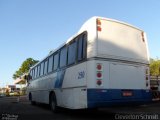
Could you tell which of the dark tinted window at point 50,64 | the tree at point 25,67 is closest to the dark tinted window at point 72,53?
the dark tinted window at point 50,64

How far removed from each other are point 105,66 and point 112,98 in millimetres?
1127

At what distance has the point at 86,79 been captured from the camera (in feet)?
31.9

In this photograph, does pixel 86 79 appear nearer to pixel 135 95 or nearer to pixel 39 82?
pixel 135 95

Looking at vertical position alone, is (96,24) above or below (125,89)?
above

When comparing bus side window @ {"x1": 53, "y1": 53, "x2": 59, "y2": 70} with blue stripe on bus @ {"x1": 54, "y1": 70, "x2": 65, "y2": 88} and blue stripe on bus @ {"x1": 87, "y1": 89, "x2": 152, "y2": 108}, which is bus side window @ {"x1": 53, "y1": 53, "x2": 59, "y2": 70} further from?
blue stripe on bus @ {"x1": 87, "y1": 89, "x2": 152, "y2": 108}

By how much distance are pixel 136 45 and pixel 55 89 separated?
14.7ft

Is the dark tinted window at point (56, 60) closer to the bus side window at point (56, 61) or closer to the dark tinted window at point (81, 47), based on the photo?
the bus side window at point (56, 61)

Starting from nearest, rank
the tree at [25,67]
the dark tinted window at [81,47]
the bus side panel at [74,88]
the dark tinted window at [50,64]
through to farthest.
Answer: the bus side panel at [74,88]
the dark tinted window at [81,47]
the dark tinted window at [50,64]
the tree at [25,67]

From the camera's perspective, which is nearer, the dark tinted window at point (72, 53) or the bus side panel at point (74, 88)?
the bus side panel at point (74, 88)

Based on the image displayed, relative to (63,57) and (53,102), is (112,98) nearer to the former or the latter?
(63,57)

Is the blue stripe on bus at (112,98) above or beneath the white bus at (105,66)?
beneath

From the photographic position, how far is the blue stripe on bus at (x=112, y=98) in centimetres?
940

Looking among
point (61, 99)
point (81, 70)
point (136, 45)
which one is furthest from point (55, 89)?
point (136, 45)

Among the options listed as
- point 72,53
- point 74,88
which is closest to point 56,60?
point 72,53
